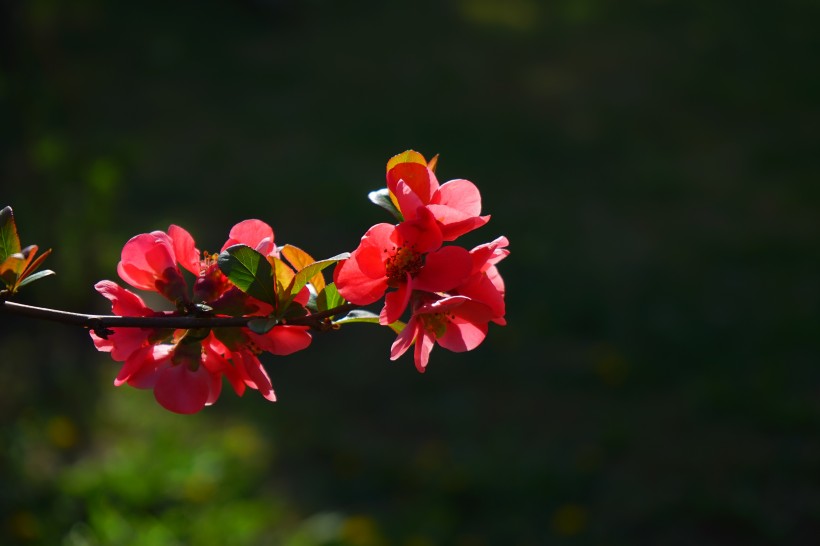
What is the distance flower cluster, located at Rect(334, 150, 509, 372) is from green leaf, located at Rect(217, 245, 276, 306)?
3.0 inches

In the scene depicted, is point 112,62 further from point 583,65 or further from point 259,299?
point 259,299

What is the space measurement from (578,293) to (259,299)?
10.5 feet

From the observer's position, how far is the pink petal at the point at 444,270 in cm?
91

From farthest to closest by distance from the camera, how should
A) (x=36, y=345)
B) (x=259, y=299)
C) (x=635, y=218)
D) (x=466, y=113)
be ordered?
(x=466, y=113)
(x=635, y=218)
(x=36, y=345)
(x=259, y=299)

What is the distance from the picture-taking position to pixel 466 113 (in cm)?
593

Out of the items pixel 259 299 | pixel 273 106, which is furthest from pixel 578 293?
pixel 259 299

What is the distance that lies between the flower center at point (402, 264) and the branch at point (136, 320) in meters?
0.06

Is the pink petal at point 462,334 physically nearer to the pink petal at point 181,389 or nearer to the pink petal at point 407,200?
the pink petal at point 407,200

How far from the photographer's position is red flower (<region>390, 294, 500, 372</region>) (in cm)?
91

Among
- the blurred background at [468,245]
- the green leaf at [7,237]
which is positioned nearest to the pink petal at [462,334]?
the green leaf at [7,237]

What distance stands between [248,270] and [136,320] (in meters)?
0.12

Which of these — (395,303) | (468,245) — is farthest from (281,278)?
(468,245)

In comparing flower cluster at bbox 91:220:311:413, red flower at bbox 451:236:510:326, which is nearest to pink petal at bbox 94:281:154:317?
flower cluster at bbox 91:220:311:413

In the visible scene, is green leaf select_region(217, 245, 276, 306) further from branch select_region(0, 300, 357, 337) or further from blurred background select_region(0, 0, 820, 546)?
blurred background select_region(0, 0, 820, 546)
